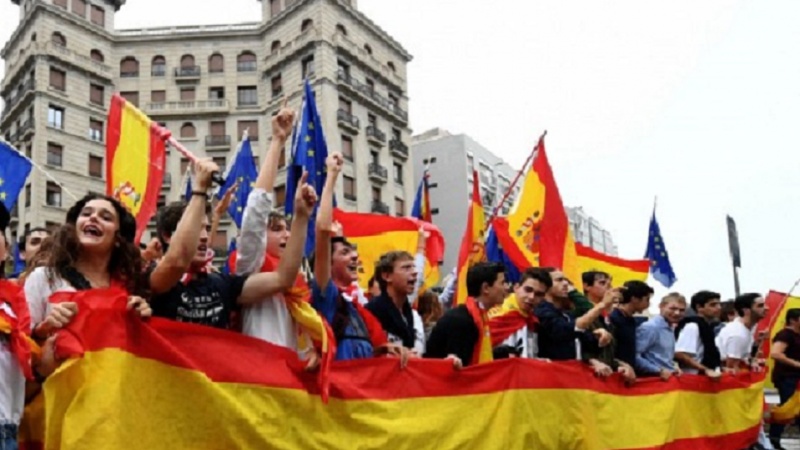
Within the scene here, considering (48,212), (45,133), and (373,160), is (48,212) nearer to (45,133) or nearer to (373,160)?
(45,133)

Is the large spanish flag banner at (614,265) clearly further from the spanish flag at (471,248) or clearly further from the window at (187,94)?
the window at (187,94)

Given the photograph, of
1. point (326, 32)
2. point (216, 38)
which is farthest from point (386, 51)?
point (216, 38)

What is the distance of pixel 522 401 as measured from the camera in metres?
4.76

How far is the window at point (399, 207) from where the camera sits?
42372 millimetres

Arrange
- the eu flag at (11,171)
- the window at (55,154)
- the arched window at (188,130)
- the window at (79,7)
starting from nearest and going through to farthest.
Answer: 1. the eu flag at (11,171)
2. the window at (55,154)
3. the window at (79,7)
4. the arched window at (188,130)

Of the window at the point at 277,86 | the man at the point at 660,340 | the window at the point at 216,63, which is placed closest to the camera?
the man at the point at 660,340

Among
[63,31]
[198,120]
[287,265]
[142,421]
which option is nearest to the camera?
[142,421]

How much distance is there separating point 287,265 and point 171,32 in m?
41.8

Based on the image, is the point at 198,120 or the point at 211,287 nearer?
the point at 211,287

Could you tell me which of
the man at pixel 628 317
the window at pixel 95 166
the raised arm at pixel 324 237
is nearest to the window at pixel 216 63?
the window at pixel 95 166

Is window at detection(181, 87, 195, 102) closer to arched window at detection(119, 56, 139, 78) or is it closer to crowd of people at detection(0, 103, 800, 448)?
arched window at detection(119, 56, 139, 78)

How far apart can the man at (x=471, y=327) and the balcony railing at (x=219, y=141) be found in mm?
36969

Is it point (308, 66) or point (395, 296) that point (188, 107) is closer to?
point (308, 66)

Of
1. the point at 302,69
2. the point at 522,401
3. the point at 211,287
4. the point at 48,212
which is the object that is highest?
the point at 302,69
